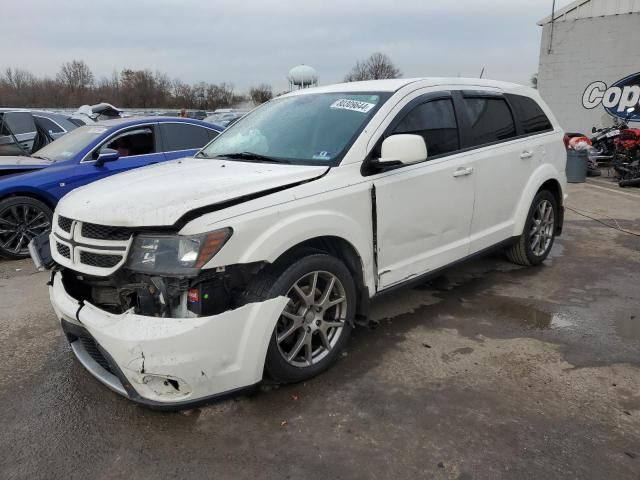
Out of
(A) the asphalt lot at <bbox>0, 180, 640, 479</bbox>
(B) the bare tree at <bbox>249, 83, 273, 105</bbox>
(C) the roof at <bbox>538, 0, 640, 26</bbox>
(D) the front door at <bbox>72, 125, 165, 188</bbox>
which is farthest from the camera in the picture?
(B) the bare tree at <bbox>249, 83, 273, 105</bbox>

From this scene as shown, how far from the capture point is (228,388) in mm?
2613

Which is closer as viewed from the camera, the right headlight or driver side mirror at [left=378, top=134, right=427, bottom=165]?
the right headlight

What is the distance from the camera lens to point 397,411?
2805 mm

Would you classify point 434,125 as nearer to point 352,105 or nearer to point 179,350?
point 352,105

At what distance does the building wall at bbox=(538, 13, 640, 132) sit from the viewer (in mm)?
12414

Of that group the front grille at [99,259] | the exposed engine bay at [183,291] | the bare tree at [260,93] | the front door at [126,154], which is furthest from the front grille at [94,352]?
the bare tree at [260,93]

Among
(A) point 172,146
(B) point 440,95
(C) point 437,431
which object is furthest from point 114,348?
(A) point 172,146

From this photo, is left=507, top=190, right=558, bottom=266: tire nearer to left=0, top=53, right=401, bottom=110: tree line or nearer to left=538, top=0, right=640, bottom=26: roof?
left=538, top=0, right=640, bottom=26: roof

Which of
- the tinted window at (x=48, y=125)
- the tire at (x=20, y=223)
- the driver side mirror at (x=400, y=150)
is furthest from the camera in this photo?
the tinted window at (x=48, y=125)

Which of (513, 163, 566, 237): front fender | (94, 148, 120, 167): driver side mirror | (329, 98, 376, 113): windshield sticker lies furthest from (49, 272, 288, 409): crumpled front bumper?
(94, 148, 120, 167): driver side mirror

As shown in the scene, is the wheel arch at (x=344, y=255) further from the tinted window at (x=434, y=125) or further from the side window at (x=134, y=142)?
the side window at (x=134, y=142)

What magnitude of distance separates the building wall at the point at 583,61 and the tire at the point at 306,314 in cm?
1283

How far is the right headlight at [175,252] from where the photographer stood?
8.11 ft

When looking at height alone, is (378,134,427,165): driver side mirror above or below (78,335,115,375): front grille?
above
